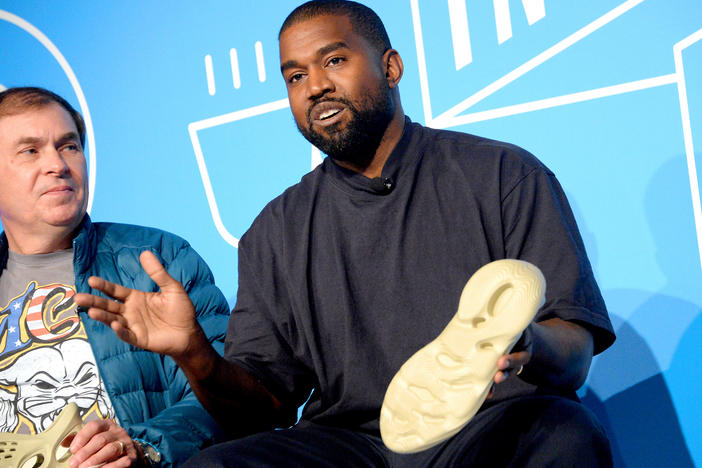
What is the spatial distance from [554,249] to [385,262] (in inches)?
10.6

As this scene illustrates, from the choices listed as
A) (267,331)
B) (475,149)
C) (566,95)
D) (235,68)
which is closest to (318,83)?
(475,149)

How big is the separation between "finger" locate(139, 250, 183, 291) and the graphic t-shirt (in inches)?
21.5

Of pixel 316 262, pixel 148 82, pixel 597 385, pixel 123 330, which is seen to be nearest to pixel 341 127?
pixel 316 262

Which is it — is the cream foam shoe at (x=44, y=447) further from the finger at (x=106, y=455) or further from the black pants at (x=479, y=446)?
the black pants at (x=479, y=446)

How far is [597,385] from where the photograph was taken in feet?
5.19

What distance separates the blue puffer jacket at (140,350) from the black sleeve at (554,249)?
624 millimetres

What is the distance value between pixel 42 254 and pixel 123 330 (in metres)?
0.75

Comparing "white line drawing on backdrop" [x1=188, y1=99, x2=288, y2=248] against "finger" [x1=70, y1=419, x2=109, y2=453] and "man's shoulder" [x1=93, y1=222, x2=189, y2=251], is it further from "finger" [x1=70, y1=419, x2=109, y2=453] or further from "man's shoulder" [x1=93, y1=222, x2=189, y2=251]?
"finger" [x1=70, y1=419, x2=109, y2=453]

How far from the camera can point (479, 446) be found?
1.05 metres

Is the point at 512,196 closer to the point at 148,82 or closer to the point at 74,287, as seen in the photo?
the point at 74,287

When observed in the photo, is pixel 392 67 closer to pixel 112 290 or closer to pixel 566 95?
pixel 566 95

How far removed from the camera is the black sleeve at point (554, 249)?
44.3 inches

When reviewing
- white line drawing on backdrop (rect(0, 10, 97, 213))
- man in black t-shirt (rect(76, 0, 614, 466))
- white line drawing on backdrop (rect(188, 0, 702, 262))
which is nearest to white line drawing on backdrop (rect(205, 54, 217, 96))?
white line drawing on backdrop (rect(188, 0, 702, 262))

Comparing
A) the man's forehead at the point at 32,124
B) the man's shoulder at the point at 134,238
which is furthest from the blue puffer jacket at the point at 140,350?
the man's forehead at the point at 32,124
